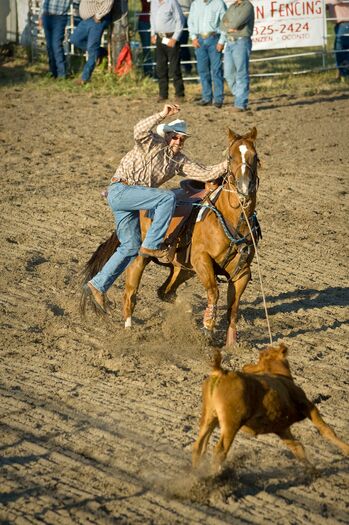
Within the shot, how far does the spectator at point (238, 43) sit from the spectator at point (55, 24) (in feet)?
13.6

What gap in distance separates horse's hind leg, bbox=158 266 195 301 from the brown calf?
11.2 feet

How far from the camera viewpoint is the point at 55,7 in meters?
20.0

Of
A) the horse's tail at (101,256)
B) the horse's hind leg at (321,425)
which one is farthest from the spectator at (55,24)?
the horse's hind leg at (321,425)

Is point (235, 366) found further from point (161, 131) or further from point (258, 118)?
point (258, 118)

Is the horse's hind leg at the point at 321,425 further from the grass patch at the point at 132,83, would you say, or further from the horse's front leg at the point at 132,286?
the grass patch at the point at 132,83

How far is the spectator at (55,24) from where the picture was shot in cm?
1998

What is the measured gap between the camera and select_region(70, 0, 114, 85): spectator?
64.3ft

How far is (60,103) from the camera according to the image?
18.8 metres

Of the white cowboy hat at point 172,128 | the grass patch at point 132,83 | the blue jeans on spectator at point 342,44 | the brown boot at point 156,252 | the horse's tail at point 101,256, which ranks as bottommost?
the horse's tail at point 101,256

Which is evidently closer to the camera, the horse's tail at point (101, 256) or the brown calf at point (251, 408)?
the brown calf at point (251, 408)

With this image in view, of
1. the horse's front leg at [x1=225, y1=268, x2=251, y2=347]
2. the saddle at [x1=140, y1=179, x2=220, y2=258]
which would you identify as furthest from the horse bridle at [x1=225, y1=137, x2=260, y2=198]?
the horse's front leg at [x1=225, y1=268, x2=251, y2=347]

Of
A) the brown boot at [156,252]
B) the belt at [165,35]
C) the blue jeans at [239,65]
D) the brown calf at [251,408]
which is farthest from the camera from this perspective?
the belt at [165,35]

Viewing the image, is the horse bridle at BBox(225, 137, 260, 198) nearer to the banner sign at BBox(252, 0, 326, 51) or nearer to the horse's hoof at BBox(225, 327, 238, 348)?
the horse's hoof at BBox(225, 327, 238, 348)

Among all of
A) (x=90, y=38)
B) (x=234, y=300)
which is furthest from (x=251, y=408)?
(x=90, y=38)
